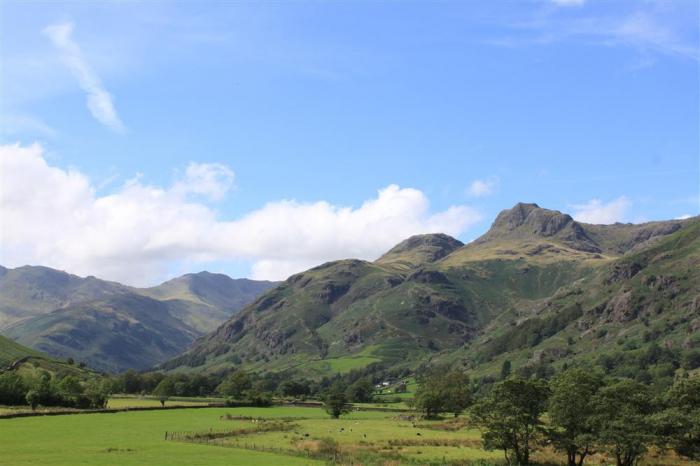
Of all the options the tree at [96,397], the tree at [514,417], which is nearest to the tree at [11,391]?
the tree at [96,397]

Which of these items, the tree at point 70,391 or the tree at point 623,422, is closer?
the tree at point 623,422

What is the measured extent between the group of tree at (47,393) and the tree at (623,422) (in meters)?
137

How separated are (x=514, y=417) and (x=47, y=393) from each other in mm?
132469

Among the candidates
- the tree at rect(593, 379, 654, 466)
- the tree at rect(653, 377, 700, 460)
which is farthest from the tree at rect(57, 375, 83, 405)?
the tree at rect(653, 377, 700, 460)

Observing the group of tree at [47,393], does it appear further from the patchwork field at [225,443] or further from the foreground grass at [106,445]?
the foreground grass at [106,445]

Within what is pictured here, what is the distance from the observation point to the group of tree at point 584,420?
3580 inches

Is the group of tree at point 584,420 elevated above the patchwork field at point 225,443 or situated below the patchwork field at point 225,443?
above

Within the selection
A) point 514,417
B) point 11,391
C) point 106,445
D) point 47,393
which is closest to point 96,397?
point 47,393

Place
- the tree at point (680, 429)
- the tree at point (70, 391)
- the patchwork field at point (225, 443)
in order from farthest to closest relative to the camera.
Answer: the tree at point (70, 391) < the tree at point (680, 429) < the patchwork field at point (225, 443)

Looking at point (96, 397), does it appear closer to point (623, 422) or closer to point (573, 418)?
point (573, 418)

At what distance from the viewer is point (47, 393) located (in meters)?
168

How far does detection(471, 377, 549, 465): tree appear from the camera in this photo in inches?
3809

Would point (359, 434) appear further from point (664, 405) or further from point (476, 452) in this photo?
point (664, 405)

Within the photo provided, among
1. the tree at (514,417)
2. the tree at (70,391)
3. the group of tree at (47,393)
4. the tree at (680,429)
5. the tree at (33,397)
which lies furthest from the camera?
the tree at (70,391)
